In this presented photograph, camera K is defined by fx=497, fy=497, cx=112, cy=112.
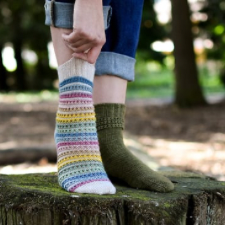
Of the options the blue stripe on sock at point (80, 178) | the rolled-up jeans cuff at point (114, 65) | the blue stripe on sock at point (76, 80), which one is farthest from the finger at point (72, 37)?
the blue stripe on sock at point (80, 178)

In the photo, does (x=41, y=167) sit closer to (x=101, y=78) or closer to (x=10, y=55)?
(x=101, y=78)

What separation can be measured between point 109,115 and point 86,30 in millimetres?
441

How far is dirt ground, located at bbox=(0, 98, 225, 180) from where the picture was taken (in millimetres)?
4915

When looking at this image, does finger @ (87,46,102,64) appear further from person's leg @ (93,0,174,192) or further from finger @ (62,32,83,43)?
person's leg @ (93,0,174,192)

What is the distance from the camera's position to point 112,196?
1.62 metres

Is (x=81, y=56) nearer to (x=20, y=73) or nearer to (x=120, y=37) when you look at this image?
(x=120, y=37)

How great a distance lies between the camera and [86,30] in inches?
63.1

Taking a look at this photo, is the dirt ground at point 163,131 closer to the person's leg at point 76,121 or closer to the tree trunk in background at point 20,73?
the person's leg at point 76,121

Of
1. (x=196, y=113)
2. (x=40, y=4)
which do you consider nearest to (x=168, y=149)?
(x=196, y=113)

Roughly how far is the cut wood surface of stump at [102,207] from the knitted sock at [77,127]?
0.08 meters

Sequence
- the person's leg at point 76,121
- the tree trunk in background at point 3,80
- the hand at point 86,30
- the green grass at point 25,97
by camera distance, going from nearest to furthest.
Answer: the hand at point 86,30 < the person's leg at point 76,121 < the green grass at point 25,97 < the tree trunk in background at point 3,80

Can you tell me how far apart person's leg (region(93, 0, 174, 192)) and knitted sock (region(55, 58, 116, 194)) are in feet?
0.59

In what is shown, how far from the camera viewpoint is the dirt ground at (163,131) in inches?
193

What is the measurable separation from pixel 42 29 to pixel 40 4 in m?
1.27
